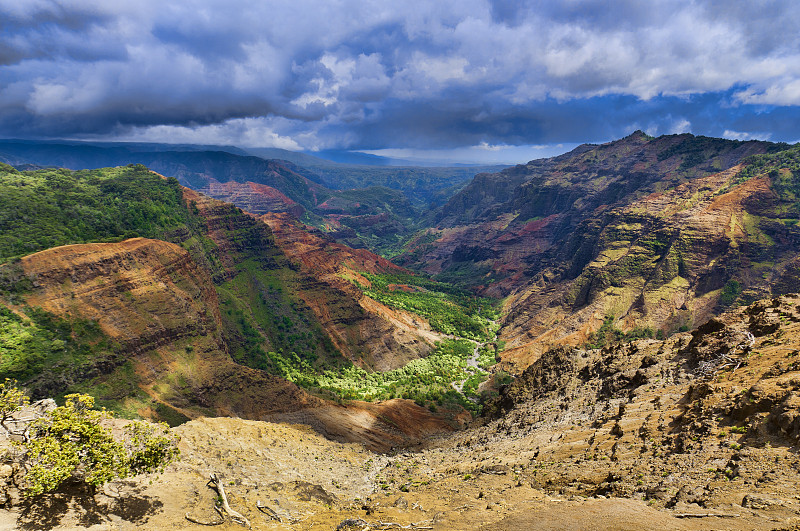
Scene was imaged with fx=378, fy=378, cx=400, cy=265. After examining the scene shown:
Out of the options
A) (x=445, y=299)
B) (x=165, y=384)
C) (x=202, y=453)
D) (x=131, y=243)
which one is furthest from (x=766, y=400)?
(x=445, y=299)

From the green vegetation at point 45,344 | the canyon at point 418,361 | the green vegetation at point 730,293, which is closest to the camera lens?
the canyon at point 418,361

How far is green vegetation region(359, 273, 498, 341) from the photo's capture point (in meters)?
137

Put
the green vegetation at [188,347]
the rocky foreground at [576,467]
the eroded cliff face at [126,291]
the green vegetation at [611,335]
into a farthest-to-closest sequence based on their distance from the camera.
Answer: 1. the green vegetation at [611,335]
2. the eroded cliff face at [126,291]
3. the green vegetation at [188,347]
4. the rocky foreground at [576,467]

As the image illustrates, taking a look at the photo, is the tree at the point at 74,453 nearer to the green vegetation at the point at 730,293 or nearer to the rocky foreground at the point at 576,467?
the rocky foreground at the point at 576,467

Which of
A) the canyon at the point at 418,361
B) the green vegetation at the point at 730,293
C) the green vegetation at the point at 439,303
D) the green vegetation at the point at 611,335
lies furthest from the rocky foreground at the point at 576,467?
the green vegetation at the point at 439,303

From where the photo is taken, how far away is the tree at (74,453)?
57.3 feet

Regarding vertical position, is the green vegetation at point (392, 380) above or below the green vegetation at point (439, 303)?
below

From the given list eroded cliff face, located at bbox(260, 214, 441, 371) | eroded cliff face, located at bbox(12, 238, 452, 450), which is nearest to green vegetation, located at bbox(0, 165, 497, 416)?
eroded cliff face, located at bbox(12, 238, 452, 450)

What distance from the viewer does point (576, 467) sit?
29078 mm

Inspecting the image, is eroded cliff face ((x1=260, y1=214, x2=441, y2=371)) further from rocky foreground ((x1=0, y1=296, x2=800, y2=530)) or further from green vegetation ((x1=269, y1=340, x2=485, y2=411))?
rocky foreground ((x1=0, y1=296, x2=800, y2=530))

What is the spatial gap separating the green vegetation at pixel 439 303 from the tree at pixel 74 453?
366ft

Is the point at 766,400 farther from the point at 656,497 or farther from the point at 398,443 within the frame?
the point at 398,443

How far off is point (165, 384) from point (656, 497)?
2518 inches

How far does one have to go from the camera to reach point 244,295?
98.1 meters
